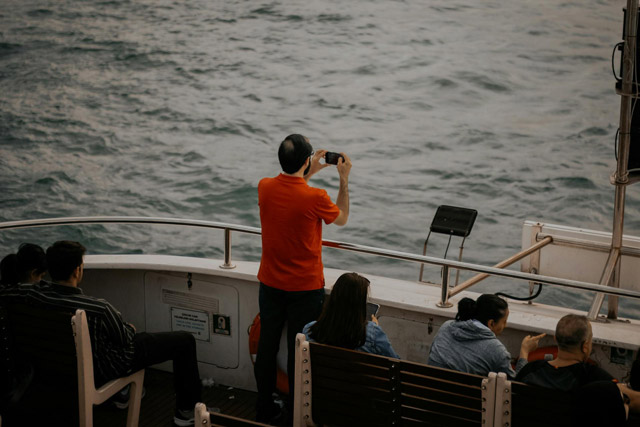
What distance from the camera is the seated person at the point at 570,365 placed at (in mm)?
2588

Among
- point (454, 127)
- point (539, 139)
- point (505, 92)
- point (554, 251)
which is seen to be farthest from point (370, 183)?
point (554, 251)

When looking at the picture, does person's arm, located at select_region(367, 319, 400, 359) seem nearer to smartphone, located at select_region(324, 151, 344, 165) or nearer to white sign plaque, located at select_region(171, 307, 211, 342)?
smartphone, located at select_region(324, 151, 344, 165)

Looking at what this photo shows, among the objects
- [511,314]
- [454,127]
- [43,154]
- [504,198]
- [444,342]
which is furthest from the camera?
[454,127]

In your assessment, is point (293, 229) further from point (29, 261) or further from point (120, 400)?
point (120, 400)

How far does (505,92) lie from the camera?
23.4 metres

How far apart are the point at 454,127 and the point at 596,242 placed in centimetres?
1742

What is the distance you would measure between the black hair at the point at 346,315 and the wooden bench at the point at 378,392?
0.46 feet

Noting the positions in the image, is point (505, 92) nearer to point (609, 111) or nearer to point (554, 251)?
point (609, 111)

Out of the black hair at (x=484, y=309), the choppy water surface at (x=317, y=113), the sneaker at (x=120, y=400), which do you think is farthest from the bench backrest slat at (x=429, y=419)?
the choppy water surface at (x=317, y=113)

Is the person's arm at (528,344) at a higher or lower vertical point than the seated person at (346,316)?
lower

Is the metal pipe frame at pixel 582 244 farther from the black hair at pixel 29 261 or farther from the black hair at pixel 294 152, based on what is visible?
the black hair at pixel 29 261

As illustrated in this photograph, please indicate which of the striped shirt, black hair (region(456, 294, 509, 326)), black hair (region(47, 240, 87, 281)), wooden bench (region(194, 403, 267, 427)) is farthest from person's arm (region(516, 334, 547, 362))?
black hair (region(47, 240, 87, 281))

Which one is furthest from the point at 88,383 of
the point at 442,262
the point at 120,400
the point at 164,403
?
the point at 442,262

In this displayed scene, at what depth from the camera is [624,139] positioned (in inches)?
164
